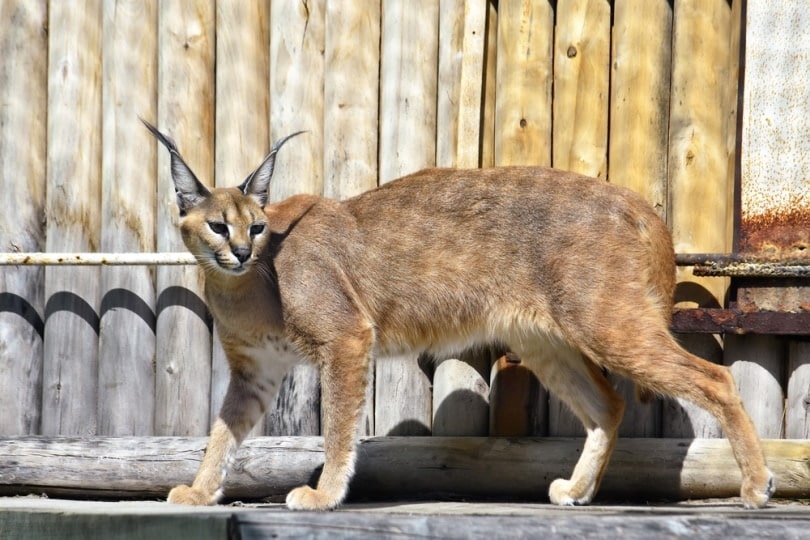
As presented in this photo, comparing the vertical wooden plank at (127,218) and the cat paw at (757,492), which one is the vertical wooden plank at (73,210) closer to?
the vertical wooden plank at (127,218)

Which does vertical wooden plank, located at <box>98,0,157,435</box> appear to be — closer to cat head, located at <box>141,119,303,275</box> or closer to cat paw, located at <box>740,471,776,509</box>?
cat head, located at <box>141,119,303,275</box>

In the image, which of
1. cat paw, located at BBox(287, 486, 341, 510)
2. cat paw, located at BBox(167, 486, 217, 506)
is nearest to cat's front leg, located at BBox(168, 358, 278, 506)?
cat paw, located at BBox(167, 486, 217, 506)

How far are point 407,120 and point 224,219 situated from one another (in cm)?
139

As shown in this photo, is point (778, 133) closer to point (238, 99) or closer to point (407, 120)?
point (407, 120)

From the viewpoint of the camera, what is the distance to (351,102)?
683 cm

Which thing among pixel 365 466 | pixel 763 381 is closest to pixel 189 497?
pixel 365 466

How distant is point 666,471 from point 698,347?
0.69 meters

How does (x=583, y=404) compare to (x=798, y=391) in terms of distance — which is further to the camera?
(x=583, y=404)

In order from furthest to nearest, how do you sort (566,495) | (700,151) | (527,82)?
(527,82)
(700,151)
(566,495)

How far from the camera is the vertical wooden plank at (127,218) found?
695 cm

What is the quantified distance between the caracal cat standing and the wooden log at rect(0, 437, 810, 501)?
0.26m

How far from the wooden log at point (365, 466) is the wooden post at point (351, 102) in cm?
40

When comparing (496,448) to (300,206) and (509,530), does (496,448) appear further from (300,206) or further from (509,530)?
(509,530)

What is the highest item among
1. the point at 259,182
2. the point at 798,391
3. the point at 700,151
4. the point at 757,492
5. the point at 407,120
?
the point at 407,120
